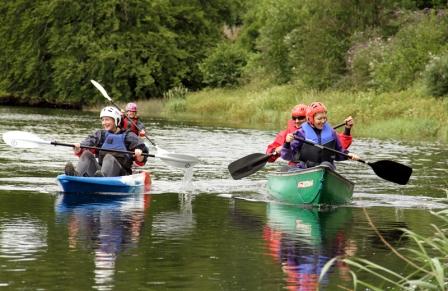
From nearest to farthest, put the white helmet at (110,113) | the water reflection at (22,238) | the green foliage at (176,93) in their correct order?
1. the water reflection at (22,238)
2. the white helmet at (110,113)
3. the green foliage at (176,93)

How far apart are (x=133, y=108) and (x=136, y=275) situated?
13069 mm

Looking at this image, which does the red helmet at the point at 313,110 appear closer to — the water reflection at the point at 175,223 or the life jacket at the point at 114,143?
the water reflection at the point at 175,223

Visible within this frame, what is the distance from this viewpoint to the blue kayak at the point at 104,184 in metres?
17.2

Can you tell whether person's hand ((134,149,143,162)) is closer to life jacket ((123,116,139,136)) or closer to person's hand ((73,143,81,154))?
person's hand ((73,143,81,154))

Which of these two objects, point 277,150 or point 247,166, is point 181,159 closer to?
point 247,166

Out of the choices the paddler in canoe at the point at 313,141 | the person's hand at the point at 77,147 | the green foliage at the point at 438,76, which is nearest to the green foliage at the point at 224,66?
the green foliage at the point at 438,76

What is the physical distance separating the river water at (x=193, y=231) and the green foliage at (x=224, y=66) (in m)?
35.9

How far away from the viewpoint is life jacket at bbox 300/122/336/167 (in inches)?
669

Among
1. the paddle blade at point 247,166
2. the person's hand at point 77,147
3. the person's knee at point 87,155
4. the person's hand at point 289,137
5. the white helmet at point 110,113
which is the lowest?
the paddle blade at point 247,166

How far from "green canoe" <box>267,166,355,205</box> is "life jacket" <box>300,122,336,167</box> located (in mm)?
493

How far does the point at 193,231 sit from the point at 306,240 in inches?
53.0

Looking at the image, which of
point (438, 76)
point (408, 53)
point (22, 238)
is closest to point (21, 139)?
point (22, 238)

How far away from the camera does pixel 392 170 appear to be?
18219 mm

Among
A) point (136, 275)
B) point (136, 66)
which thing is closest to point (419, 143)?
point (136, 275)
